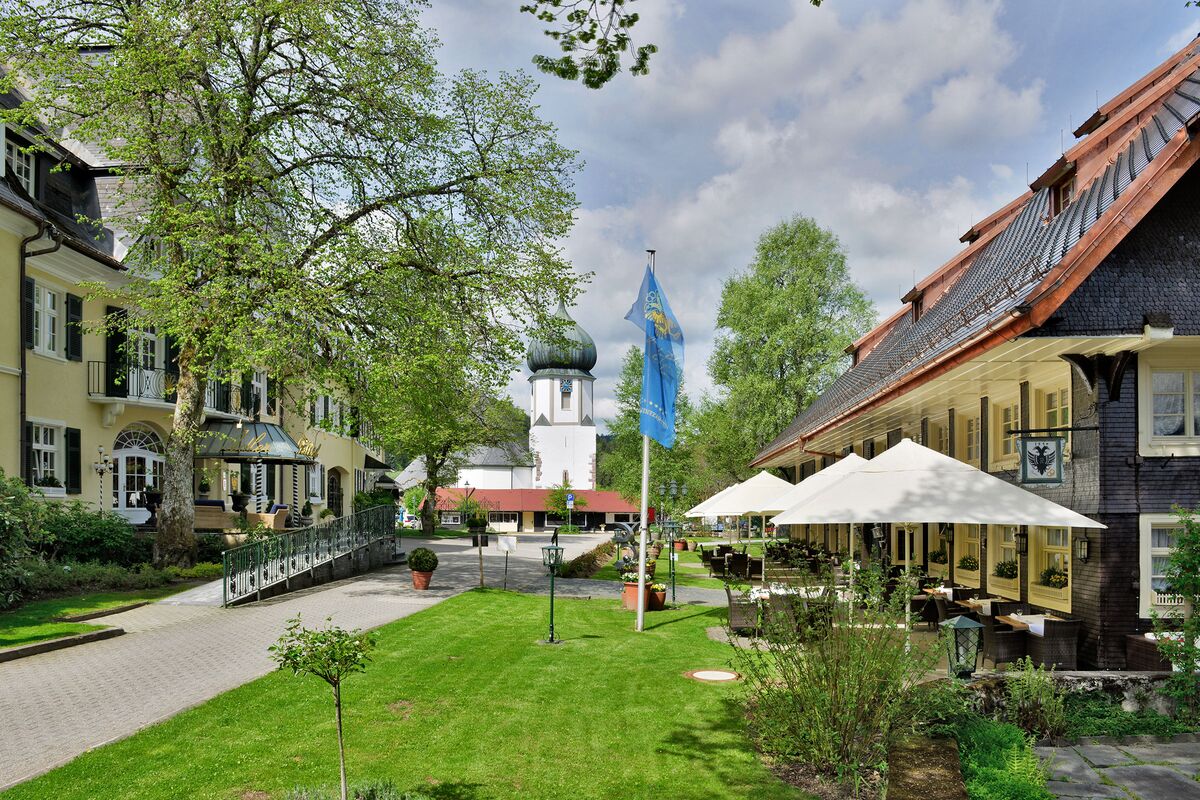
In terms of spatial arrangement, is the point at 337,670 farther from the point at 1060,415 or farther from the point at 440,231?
the point at 440,231

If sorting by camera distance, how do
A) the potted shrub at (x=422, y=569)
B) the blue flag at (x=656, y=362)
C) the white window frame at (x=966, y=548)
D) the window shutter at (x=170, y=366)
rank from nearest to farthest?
the blue flag at (x=656, y=362) < the white window frame at (x=966, y=548) < the potted shrub at (x=422, y=569) < the window shutter at (x=170, y=366)

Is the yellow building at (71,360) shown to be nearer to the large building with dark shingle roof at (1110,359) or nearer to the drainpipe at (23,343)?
the drainpipe at (23,343)

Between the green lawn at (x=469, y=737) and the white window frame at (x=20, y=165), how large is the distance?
15665 millimetres

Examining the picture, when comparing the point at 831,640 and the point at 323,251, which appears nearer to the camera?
the point at 831,640

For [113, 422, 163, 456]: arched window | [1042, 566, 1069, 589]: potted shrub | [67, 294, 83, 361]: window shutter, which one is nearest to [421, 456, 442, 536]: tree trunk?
[113, 422, 163, 456]: arched window

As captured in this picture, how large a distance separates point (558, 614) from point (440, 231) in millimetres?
9274

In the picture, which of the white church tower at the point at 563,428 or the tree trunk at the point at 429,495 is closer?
the tree trunk at the point at 429,495

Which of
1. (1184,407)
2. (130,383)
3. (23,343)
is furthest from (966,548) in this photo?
(130,383)

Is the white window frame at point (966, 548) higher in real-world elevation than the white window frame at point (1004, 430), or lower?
lower

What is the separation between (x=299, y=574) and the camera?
1992cm

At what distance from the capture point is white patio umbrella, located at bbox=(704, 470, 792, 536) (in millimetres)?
19375

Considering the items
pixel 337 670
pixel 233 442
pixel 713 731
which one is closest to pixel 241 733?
pixel 337 670

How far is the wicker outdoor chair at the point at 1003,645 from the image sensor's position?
1048 cm

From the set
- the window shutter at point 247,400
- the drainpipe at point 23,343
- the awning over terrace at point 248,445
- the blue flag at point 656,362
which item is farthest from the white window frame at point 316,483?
the blue flag at point 656,362
